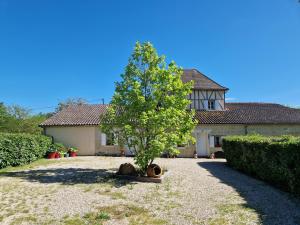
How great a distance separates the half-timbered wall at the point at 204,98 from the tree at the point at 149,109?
45.2 feet

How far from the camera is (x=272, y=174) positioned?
1167 cm

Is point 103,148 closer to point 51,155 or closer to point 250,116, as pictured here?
point 51,155

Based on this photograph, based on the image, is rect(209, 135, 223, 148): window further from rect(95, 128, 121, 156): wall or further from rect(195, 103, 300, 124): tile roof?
rect(95, 128, 121, 156): wall

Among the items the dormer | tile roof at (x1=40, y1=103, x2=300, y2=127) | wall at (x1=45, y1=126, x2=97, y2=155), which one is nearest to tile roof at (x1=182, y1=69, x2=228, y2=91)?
the dormer

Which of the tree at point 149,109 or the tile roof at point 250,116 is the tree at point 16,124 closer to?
the tile roof at point 250,116

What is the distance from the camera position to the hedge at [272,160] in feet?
32.3

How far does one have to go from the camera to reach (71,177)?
43.4 ft

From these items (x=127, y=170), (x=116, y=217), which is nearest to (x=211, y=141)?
(x=127, y=170)

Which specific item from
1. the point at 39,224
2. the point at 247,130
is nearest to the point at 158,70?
the point at 39,224

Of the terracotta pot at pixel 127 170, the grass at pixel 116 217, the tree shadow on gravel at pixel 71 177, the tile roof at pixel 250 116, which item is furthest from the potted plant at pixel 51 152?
the grass at pixel 116 217

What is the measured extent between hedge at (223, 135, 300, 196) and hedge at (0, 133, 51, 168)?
12.8m

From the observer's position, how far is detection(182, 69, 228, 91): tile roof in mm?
28237

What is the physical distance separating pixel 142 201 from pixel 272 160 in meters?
5.66

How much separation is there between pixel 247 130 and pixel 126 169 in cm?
1603
